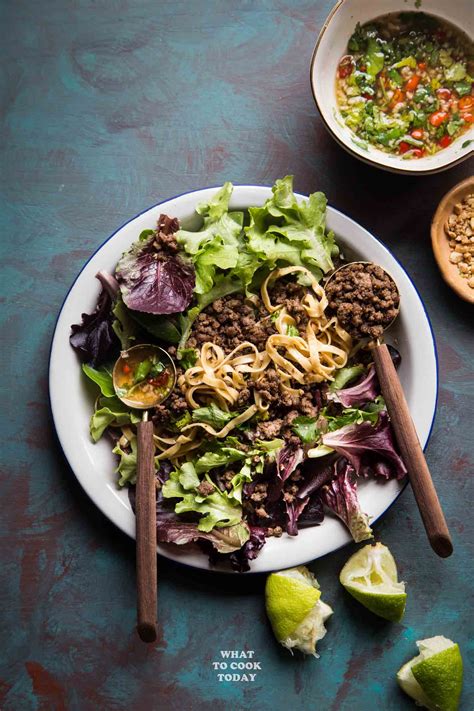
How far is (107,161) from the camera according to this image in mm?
3660

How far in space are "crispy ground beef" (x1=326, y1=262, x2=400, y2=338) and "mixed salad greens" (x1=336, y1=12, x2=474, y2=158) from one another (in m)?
0.65

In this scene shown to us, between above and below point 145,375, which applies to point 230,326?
above

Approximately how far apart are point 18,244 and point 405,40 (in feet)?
7.26

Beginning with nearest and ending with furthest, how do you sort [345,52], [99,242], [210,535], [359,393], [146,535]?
[146,535] < [210,535] < [359,393] < [345,52] < [99,242]

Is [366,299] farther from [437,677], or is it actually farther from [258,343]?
[437,677]

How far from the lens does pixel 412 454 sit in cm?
314

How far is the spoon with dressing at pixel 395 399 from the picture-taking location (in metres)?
3.08

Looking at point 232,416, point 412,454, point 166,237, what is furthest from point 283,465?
point 166,237

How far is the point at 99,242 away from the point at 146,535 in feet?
4.98

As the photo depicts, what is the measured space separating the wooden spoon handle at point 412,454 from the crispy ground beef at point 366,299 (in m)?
0.13

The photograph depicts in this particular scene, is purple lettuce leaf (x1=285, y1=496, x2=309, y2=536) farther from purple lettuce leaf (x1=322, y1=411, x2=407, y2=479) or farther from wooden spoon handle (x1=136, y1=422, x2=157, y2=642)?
wooden spoon handle (x1=136, y1=422, x2=157, y2=642)

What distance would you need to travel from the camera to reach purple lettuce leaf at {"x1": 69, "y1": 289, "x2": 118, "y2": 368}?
3.29 meters

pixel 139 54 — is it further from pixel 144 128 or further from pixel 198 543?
pixel 198 543

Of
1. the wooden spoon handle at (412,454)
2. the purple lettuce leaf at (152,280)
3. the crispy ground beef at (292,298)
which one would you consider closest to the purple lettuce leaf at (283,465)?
the wooden spoon handle at (412,454)
